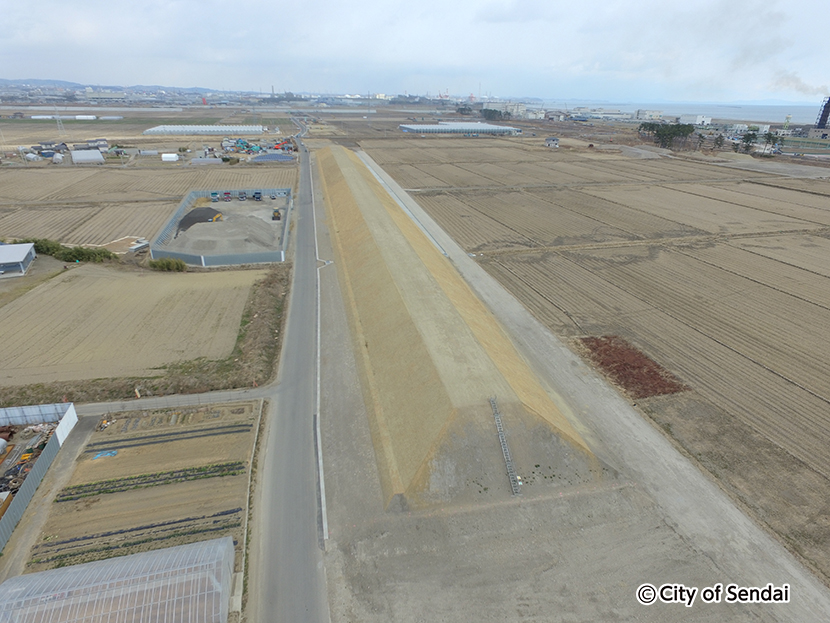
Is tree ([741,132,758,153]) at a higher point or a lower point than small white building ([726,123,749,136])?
lower

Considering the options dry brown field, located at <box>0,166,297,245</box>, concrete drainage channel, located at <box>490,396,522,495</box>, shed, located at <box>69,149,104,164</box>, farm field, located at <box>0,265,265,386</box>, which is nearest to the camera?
concrete drainage channel, located at <box>490,396,522,495</box>

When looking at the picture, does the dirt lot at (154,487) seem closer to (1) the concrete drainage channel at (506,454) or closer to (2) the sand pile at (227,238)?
(1) the concrete drainage channel at (506,454)

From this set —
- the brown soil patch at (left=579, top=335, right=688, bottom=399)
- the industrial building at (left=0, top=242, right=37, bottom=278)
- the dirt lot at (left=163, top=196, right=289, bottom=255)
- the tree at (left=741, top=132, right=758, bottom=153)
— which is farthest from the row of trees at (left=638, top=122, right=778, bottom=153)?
the industrial building at (left=0, top=242, right=37, bottom=278)

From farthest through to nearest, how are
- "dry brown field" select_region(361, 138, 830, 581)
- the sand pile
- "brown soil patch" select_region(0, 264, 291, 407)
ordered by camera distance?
the sand pile, "brown soil patch" select_region(0, 264, 291, 407), "dry brown field" select_region(361, 138, 830, 581)

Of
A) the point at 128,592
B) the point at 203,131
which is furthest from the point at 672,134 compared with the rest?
the point at 128,592

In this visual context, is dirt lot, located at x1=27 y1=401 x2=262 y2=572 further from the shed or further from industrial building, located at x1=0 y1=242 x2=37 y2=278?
the shed

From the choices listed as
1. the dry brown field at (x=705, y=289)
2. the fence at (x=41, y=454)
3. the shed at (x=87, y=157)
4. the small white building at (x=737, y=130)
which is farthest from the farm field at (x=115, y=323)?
the small white building at (x=737, y=130)
